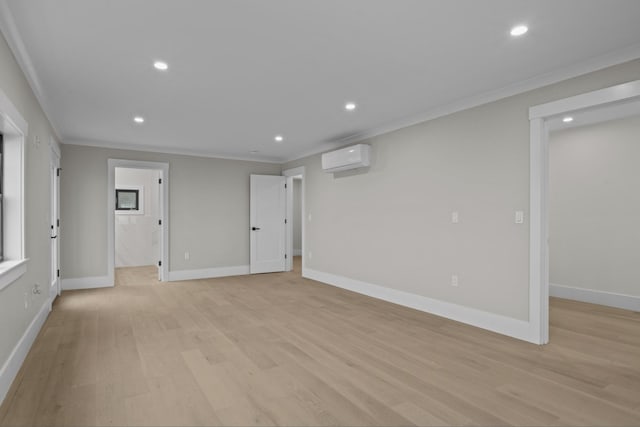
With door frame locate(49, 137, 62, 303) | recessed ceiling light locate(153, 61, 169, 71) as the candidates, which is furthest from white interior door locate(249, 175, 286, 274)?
recessed ceiling light locate(153, 61, 169, 71)

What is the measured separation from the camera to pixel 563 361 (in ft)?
9.32

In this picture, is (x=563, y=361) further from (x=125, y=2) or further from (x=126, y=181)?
(x=126, y=181)

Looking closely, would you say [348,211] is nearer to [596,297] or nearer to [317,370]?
[317,370]

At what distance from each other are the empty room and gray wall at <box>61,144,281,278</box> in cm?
5

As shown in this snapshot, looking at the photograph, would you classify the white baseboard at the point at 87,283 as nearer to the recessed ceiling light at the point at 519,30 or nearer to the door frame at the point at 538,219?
the door frame at the point at 538,219

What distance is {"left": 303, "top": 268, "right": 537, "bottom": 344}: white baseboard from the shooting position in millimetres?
3391

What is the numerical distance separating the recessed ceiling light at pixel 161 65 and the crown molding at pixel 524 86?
2.92 m

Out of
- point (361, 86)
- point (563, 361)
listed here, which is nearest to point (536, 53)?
point (361, 86)

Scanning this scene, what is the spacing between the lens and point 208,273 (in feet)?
22.4

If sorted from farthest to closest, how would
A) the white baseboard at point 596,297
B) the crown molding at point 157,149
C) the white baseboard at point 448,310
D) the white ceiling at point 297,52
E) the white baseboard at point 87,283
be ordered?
the crown molding at point 157,149 < the white baseboard at point 87,283 < the white baseboard at point 596,297 < the white baseboard at point 448,310 < the white ceiling at point 297,52

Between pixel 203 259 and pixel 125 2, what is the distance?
530 centimetres

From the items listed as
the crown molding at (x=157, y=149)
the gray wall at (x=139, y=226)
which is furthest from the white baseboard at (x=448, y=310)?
the gray wall at (x=139, y=226)

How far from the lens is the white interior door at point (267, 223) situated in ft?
23.8

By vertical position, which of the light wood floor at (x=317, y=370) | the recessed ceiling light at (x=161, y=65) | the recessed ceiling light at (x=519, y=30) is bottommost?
the light wood floor at (x=317, y=370)
